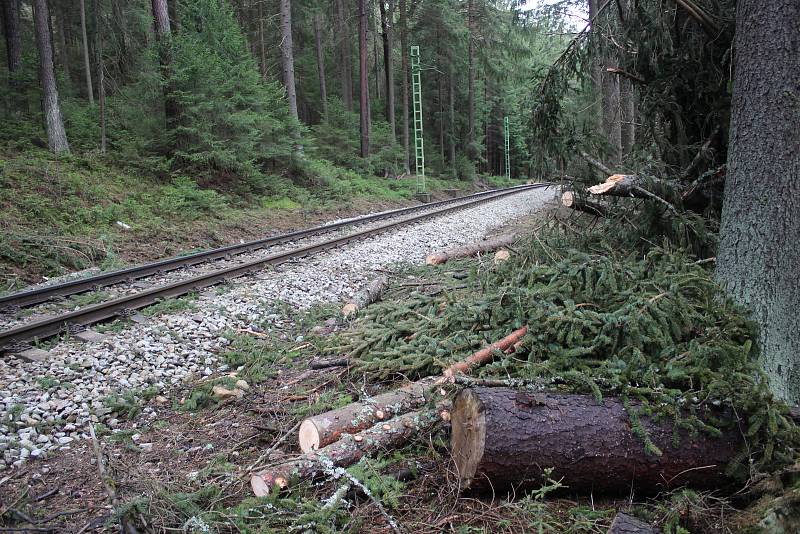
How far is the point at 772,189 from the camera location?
353 cm

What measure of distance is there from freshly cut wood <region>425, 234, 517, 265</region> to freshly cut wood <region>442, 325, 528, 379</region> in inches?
203

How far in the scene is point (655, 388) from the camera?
9.80 ft

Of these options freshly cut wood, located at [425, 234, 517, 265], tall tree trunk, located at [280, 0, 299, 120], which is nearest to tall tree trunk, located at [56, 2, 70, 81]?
tall tree trunk, located at [280, 0, 299, 120]

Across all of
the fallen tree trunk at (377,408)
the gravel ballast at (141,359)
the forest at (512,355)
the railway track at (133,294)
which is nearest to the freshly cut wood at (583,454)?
the forest at (512,355)

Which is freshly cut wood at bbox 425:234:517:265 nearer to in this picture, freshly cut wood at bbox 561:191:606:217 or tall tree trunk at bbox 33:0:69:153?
freshly cut wood at bbox 561:191:606:217

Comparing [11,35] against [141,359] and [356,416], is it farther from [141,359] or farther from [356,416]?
[356,416]

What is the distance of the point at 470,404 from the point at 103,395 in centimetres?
367

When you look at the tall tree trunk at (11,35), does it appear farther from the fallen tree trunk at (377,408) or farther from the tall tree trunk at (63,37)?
the fallen tree trunk at (377,408)

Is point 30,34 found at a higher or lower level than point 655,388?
higher

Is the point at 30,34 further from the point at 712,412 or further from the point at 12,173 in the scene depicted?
the point at 712,412

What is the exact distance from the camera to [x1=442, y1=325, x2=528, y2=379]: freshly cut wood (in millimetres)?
3717

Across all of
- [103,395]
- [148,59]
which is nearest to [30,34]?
[148,59]

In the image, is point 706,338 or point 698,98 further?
point 698,98

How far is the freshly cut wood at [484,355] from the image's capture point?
3.72 metres
